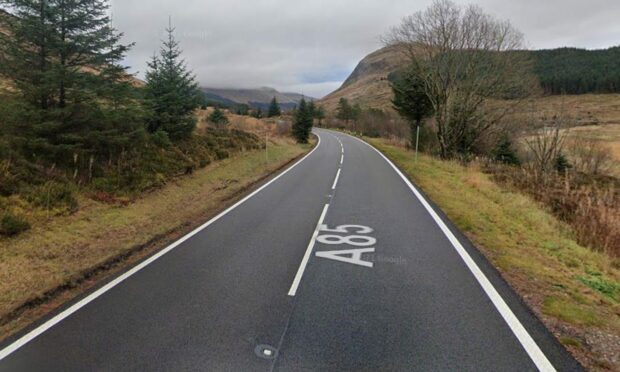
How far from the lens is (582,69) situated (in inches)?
4941

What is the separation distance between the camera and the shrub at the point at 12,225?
667 centimetres

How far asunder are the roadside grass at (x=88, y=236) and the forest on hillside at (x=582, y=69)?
370ft

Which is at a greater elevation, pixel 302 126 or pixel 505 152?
pixel 302 126

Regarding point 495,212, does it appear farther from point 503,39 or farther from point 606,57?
point 606,57

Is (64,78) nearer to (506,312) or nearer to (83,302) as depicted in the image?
(83,302)

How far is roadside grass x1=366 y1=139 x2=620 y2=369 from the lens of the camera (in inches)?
→ 158

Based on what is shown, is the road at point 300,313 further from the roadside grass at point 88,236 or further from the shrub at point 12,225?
the shrub at point 12,225

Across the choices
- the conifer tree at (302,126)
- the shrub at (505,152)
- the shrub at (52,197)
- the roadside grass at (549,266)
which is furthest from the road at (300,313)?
the conifer tree at (302,126)

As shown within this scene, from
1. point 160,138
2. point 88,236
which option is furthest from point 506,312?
point 160,138

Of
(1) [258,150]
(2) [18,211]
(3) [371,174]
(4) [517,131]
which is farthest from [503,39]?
(2) [18,211]

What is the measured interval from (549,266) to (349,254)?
325 cm

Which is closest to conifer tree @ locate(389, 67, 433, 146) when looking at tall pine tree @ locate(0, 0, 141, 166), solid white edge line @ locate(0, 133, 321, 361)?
tall pine tree @ locate(0, 0, 141, 166)

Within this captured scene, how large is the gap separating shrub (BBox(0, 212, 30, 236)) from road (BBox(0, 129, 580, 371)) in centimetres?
305

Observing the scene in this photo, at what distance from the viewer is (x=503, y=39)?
859 inches
